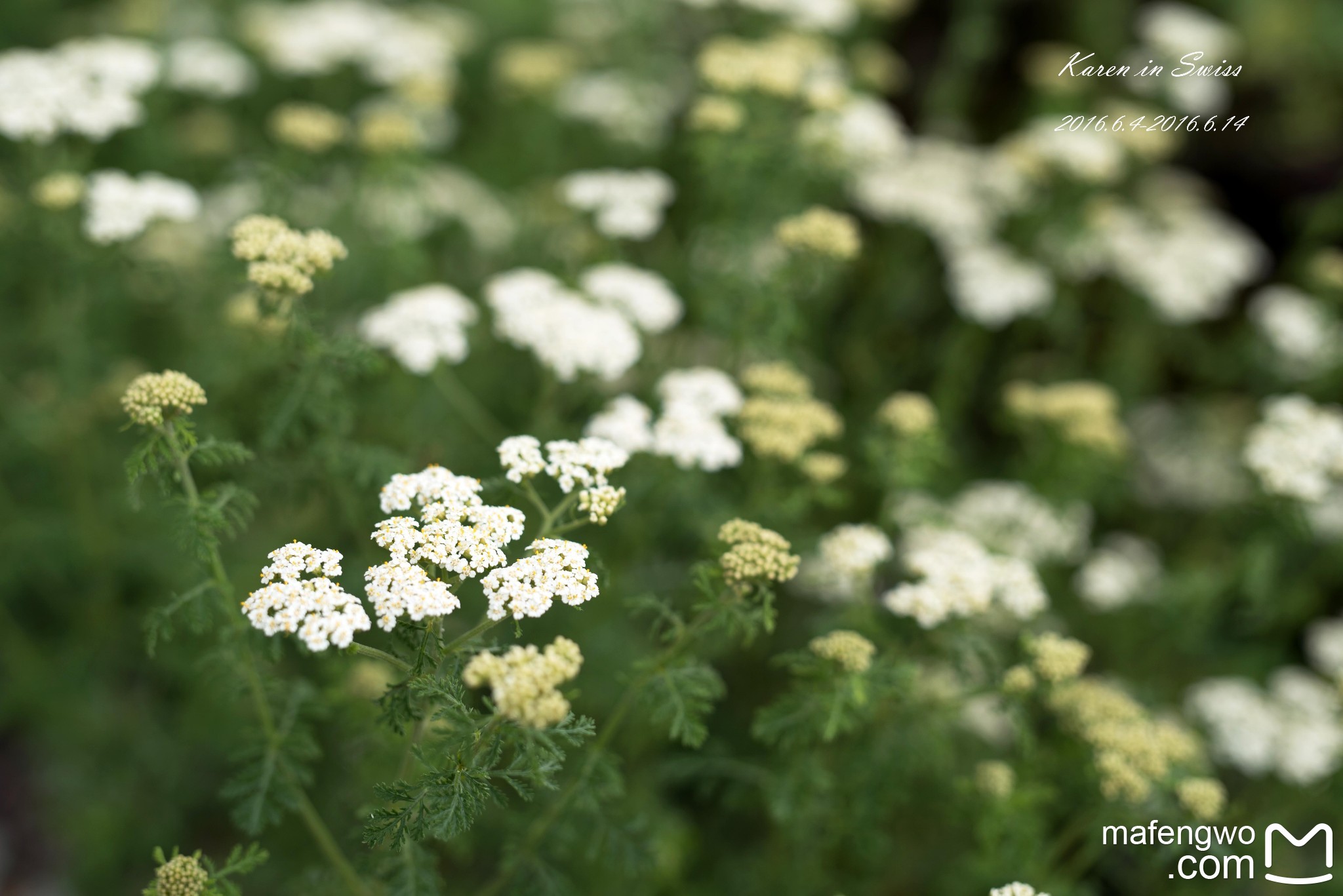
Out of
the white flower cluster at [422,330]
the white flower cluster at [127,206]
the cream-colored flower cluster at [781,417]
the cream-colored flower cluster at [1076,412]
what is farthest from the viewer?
the cream-colored flower cluster at [1076,412]

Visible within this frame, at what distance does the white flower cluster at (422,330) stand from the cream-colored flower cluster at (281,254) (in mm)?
649

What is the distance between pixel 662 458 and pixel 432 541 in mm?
1551

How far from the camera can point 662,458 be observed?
4.49 metres

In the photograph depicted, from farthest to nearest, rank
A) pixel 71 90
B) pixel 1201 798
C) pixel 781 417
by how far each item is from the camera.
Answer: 1. pixel 71 90
2. pixel 781 417
3. pixel 1201 798

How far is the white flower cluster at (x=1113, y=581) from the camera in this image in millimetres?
5832

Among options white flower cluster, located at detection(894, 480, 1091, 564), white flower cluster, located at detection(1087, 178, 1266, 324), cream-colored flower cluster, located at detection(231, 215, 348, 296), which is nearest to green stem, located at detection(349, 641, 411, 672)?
cream-colored flower cluster, located at detection(231, 215, 348, 296)

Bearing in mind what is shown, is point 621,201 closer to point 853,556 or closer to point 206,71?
point 853,556

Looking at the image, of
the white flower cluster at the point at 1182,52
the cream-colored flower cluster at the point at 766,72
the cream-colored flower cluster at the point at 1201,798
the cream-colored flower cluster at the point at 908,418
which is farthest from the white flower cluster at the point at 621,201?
the white flower cluster at the point at 1182,52

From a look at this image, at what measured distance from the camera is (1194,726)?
5.75 meters

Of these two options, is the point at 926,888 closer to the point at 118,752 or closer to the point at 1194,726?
the point at 1194,726

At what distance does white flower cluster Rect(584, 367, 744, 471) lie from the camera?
4.23 m

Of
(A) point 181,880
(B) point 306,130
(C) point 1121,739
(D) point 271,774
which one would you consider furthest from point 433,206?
(C) point 1121,739

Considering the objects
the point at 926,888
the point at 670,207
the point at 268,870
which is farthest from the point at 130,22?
the point at 926,888

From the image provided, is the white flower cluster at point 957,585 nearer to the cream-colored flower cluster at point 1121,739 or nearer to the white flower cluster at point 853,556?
the white flower cluster at point 853,556
